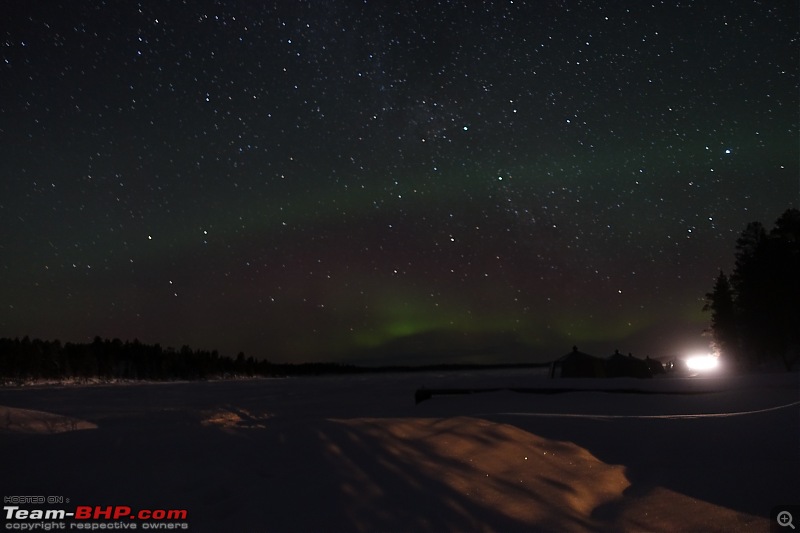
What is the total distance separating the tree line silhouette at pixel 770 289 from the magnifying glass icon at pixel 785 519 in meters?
37.5

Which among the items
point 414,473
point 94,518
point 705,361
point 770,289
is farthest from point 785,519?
point 705,361

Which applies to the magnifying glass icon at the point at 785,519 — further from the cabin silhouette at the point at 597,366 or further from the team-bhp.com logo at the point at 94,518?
the cabin silhouette at the point at 597,366

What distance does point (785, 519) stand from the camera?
596 centimetres

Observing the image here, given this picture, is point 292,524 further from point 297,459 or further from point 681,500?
point 681,500

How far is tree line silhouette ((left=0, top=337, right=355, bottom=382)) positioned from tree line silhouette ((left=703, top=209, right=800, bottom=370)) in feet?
268

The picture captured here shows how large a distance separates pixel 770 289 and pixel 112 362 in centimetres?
11130

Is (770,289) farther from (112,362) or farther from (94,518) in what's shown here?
(112,362)

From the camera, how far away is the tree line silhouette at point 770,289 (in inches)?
1455

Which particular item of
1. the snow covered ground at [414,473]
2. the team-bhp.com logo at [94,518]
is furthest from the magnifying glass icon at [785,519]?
the team-bhp.com logo at [94,518]

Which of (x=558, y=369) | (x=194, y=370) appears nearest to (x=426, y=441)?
(x=558, y=369)

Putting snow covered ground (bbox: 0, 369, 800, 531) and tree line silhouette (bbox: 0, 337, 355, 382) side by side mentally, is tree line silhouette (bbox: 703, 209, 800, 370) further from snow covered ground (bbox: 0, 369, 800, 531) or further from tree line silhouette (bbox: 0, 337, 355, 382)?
tree line silhouette (bbox: 0, 337, 355, 382)

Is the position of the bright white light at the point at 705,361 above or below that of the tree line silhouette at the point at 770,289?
below

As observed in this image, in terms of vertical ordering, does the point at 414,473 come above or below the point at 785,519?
above

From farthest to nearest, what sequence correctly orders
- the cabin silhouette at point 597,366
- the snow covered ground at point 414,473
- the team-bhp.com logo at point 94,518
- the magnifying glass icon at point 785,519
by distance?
the cabin silhouette at point 597,366 < the magnifying glass icon at point 785,519 < the snow covered ground at point 414,473 < the team-bhp.com logo at point 94,518
